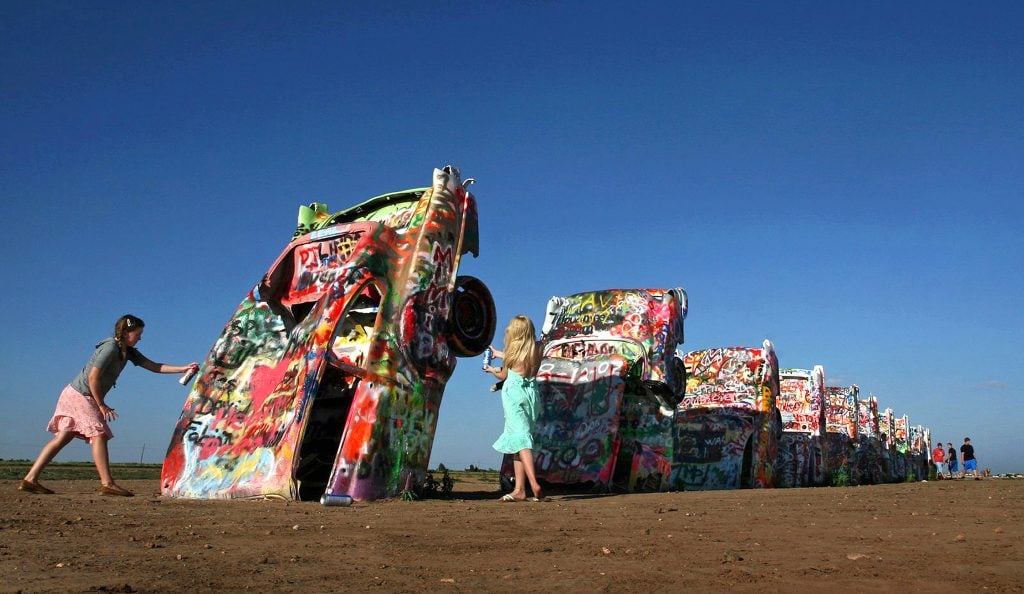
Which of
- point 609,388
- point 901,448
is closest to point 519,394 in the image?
point 609,388

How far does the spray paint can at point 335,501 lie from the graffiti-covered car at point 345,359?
13 centimetres

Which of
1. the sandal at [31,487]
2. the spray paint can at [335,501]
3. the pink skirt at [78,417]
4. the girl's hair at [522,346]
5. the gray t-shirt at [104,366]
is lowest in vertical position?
the sandal at [31,487]

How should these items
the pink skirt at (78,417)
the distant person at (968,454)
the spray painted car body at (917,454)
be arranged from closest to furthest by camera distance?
the pink skirt at (78,417) < the distant person at (968,454) < the spray painted car body at (917,454)

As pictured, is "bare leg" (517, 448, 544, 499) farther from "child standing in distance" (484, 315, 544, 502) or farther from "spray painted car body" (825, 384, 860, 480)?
"spray painted car body" (825, 384, 860, 480)

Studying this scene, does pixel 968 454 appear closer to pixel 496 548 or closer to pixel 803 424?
pixel 803 424

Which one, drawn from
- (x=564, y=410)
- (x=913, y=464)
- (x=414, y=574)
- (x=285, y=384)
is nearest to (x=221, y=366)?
(x=285, y=384)

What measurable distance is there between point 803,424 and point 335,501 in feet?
62.1

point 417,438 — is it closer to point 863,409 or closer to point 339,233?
point 339,233

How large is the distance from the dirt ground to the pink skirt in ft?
2.23

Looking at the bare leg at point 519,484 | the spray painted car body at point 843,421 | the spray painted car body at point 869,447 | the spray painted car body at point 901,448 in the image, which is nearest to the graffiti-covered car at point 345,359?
the bare leg at point 519,484

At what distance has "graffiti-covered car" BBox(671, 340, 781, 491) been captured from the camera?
52.2ft

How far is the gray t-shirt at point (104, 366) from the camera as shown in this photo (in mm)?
7875

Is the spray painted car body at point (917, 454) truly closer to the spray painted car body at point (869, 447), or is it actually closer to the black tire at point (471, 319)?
the spray painted car body at point (869, 447)

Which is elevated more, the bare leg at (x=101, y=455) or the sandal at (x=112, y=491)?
the bare leg at (x=101, y=455)
